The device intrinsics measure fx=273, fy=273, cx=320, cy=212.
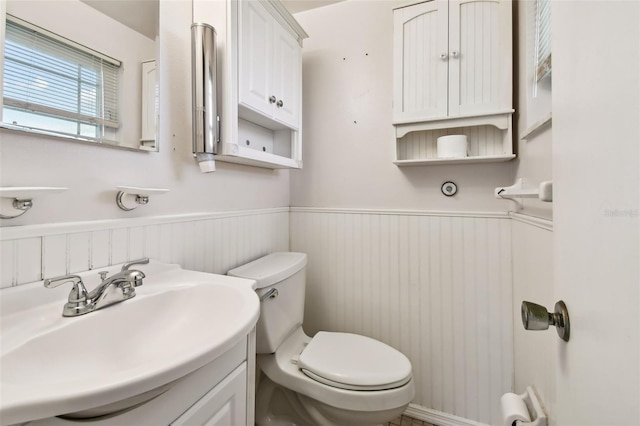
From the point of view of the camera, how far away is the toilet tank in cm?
111

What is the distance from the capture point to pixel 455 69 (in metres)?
1.26

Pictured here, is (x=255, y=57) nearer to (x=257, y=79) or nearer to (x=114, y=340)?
(x=257, y=79)

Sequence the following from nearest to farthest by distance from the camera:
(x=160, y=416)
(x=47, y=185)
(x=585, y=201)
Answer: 1. (x=585, y=201)
2. (x=160, y=416)
3. (x=47, y=185)

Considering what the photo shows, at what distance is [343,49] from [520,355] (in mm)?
1777

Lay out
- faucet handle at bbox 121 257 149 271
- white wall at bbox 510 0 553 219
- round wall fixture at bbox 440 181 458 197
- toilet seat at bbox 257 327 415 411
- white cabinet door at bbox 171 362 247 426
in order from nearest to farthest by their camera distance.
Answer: white cabinet door at bbox 171 362 247 426, faucet handle at bbox 121 257 149 271, white wall at bbox 510 0 553 219, toilet seat at bbox 257 327 415 411, round wall fixture at bbox 440 181 458 197

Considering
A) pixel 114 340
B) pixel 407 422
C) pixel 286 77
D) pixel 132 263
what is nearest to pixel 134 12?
pixel 286 77

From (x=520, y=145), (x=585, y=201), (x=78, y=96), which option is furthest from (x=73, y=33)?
(x=520, y=145)

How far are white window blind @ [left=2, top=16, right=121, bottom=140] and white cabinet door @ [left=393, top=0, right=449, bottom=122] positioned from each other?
46.3 inches

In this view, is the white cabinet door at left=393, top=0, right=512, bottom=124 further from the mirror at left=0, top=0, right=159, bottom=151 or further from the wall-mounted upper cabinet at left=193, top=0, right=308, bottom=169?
the mirror at left=0, top=0, right=159, bottom=151

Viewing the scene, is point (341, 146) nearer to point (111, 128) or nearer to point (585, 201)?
point (111, 128)

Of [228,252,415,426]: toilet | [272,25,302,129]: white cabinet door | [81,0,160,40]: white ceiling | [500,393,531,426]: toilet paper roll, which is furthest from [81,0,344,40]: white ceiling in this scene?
[500,393,531,426]: toilet paper roll

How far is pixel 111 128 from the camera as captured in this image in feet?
2.63

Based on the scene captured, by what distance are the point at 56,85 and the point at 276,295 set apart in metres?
0.95

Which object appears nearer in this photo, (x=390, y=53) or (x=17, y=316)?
(x=17, y=316)
